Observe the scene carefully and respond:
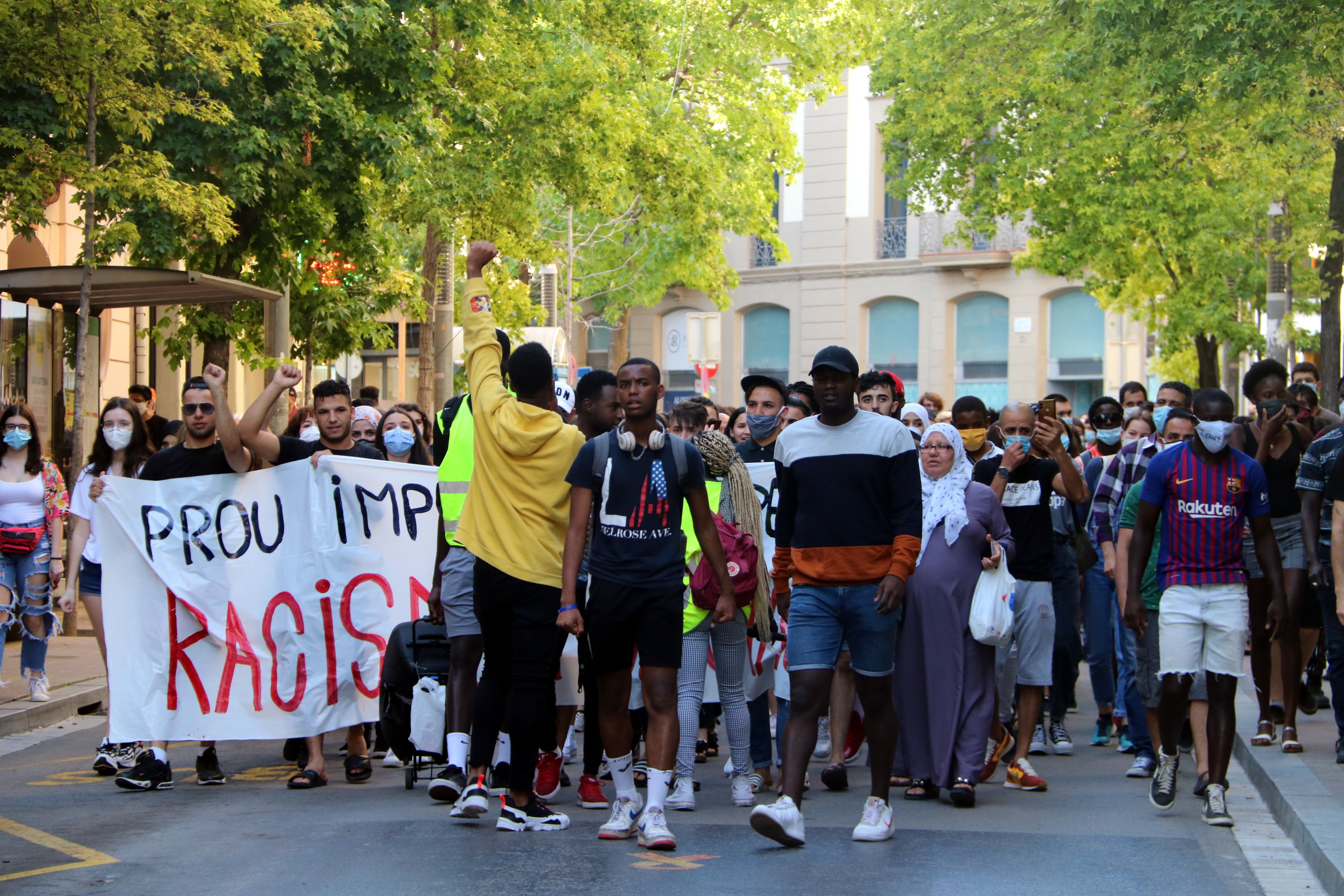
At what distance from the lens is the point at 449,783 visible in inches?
284

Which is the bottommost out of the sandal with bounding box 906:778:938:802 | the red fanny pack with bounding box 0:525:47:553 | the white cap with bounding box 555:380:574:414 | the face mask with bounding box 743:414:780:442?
the sandal with bounding box 906:778:938:802

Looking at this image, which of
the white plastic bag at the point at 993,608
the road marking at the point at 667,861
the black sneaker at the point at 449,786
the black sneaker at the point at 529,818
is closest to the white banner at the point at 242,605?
the black sneaker at the point at 449,786

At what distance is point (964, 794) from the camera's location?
25.6 ft

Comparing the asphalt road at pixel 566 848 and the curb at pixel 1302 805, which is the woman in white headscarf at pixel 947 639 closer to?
the asphalt road at pixel 566 848

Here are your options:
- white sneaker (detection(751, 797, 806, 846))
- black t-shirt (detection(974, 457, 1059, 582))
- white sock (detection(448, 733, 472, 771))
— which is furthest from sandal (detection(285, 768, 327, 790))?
black t-shirt (detection(974, 457, 1059, 582))

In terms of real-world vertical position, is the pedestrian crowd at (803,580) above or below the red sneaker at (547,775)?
above

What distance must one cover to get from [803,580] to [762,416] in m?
2.85

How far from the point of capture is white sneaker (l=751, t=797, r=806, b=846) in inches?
253

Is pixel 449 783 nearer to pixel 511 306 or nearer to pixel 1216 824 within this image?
pixel 1216 824

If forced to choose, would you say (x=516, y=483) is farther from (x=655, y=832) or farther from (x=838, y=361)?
(x=655, y=832)

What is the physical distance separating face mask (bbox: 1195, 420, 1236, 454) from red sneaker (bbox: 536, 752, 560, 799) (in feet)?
10.7

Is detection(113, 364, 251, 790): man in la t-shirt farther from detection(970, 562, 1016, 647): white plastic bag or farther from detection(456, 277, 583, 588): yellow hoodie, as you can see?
detection(970, 562, 1016, 647): white plastic bag

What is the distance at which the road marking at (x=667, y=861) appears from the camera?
633 cm

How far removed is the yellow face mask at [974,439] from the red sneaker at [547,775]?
2960 mm
